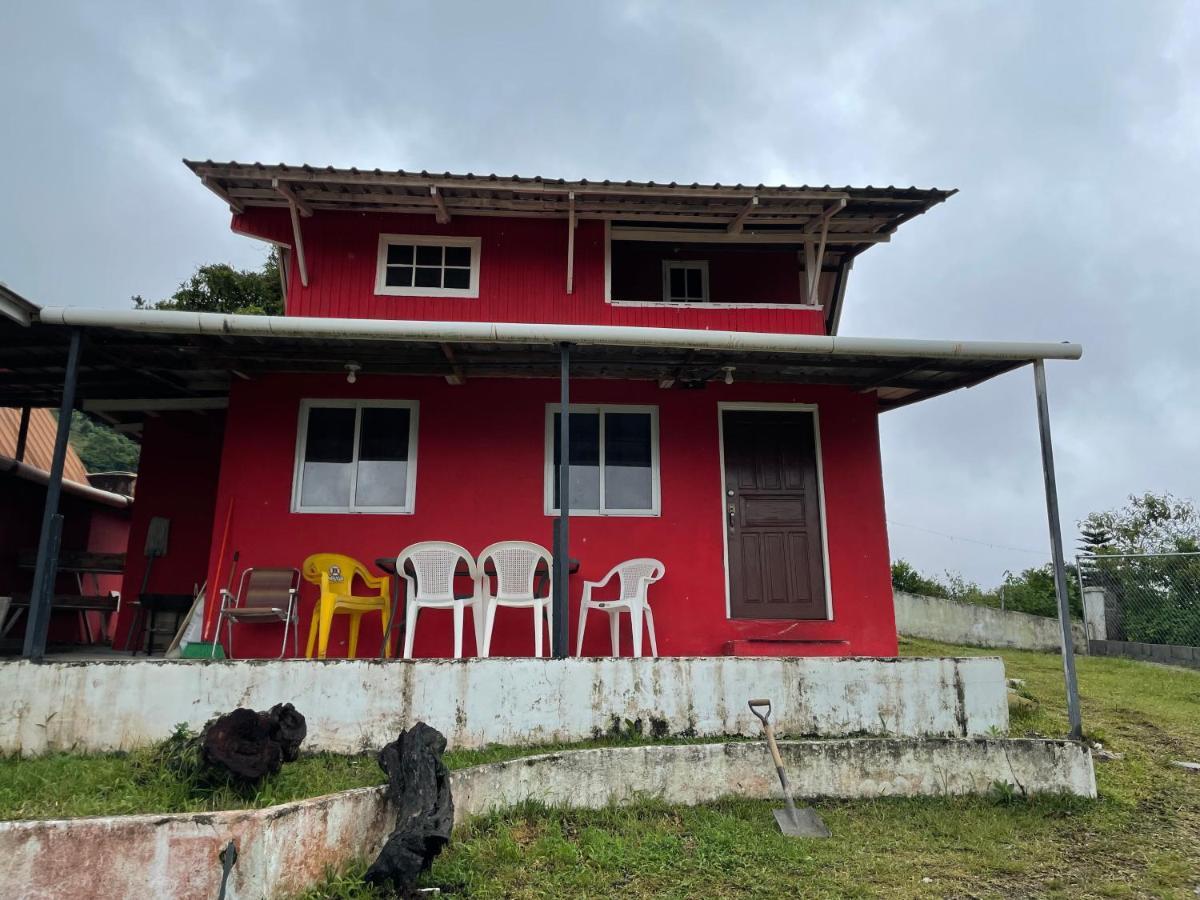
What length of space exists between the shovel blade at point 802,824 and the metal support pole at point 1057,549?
2326 millimetres

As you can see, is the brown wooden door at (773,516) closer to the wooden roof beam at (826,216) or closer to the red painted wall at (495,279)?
the red painted wall at (495,279)

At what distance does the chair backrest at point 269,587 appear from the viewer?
647 centimetres

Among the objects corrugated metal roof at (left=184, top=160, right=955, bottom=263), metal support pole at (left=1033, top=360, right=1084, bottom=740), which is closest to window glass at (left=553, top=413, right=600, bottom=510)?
corrugated metal roof at (left=184, top=160, right=955, bottom=263)

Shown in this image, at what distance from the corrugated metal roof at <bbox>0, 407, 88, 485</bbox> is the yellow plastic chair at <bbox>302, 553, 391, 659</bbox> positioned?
5.94 meters

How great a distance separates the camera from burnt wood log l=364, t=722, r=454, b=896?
3.23m

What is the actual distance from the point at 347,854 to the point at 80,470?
12732 mm

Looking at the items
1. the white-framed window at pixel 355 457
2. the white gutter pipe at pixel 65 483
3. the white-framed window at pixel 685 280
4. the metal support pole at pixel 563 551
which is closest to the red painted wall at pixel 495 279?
the white-framed window at pixel 685 280

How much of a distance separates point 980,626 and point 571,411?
32.5 feet

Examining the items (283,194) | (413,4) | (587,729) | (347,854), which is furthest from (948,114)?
(347,854)

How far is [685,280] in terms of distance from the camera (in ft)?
26.8

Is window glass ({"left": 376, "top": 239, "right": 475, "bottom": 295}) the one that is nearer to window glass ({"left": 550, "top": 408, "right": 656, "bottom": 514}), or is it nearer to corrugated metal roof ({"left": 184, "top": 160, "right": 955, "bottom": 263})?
corrugated metal roof ({"left": 184, "top": 160, "right": 955, "bottom": 263})

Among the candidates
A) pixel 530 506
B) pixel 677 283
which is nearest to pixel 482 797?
pixel 530 506

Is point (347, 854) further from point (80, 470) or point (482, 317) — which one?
point (80, 470)

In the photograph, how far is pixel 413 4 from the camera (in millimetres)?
22094
